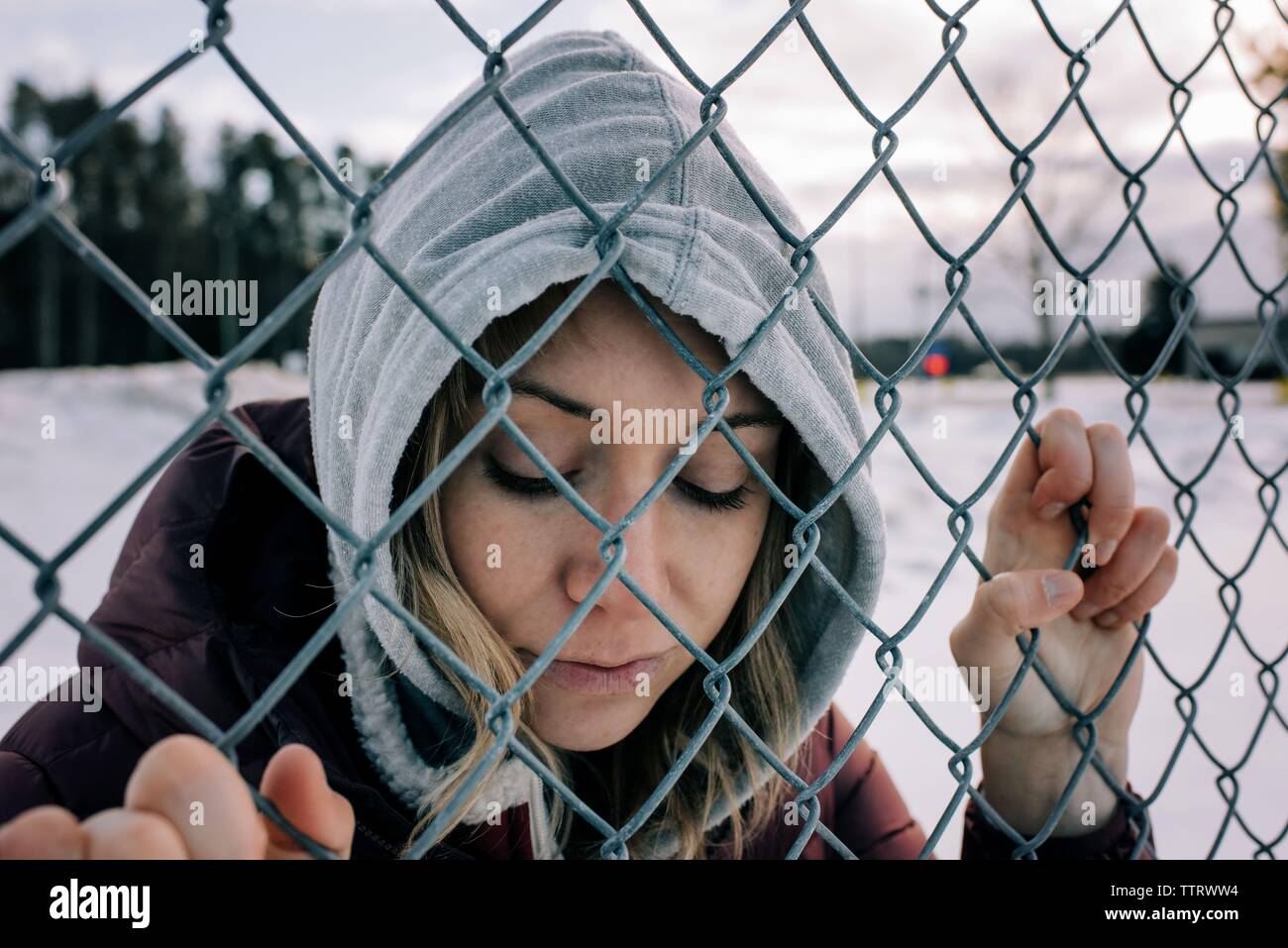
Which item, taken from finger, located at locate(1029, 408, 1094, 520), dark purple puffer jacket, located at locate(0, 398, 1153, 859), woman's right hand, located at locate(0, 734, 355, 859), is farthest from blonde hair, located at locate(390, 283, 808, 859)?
woman's right hand, located at locate(0, 734, 355, 859)

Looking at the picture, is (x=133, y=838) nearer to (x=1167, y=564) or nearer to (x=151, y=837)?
(x=151, y=837)

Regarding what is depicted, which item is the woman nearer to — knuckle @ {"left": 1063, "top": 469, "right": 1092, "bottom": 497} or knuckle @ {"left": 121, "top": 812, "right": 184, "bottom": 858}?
knuckle @ {"left": 1063, "top": 469, "right": 1092, "bottom": 497}

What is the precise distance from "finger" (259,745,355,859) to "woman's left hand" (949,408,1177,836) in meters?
1.16

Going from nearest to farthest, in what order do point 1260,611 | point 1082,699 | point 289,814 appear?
point 289,814, point 1082,699, point 1260,611

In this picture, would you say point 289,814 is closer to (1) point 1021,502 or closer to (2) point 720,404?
(2) point 720,404

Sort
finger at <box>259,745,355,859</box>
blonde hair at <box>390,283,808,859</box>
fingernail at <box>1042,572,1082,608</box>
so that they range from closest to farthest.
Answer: finger at <box>259,745,355,859</box>
blonde hair at <box>390,283,808,859</box>
fingernail at <box>1042,572,1082,608</box>

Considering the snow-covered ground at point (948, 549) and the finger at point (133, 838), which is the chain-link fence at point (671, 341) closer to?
the finger at point (133, 838)

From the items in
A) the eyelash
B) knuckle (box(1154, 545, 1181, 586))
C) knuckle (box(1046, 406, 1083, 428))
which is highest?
knuckle (box(1046, 406, 1083, 428))

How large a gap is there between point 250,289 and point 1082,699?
164cm

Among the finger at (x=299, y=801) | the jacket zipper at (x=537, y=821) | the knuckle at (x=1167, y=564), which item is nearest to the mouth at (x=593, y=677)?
the jacket zipper at (x=537, y=821)

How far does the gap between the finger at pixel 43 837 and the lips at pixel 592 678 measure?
0.74 metres

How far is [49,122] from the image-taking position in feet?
54.2

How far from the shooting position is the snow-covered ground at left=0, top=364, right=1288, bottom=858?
3.18 m
